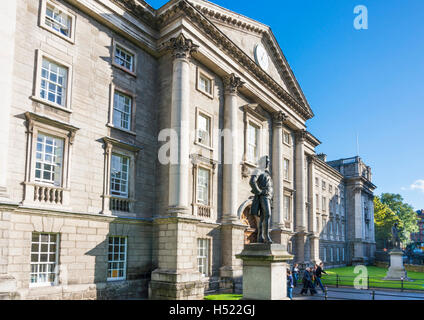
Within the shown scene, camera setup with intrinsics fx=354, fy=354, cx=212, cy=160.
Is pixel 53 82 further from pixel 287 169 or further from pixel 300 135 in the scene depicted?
pixel 300 135

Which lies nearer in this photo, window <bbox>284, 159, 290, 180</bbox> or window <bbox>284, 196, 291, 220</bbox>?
window <bbox>284, 196, 291, 220</bbox>

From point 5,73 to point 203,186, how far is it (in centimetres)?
1300

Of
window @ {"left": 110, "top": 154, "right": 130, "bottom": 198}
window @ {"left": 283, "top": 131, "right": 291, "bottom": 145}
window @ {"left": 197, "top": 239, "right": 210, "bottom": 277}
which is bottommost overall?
window @ {"left": 197, "top": 239, "right": 210, "bottom": 277}

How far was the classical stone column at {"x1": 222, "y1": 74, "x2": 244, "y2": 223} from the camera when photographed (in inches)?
953

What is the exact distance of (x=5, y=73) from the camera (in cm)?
1399

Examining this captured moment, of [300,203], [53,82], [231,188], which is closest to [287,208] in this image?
[300,203]

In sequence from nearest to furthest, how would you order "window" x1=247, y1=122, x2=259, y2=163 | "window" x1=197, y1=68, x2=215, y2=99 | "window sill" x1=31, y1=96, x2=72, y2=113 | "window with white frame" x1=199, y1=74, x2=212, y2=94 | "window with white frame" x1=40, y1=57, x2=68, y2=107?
1. "window sill" x1=31, y1=96, x2=72, y2=113
2. "window with white frame" x1=40, y1=57, x2=68, y2=107
3. "window" x1=197, y1=68, x2=215, y2=99
4. "window with white frame" x1=199, y1=74, x2=212, y2=94
5. "window" x1=247, y1=122, x2=259, y2=163

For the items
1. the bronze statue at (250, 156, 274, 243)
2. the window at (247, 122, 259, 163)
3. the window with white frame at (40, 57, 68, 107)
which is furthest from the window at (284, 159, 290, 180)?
the window with white frame at (40, 57, 68, 107)

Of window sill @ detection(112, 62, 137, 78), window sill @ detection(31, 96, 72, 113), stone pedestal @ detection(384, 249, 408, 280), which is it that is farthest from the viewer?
stone pedestal @ detection(384, 249, 408, 280)

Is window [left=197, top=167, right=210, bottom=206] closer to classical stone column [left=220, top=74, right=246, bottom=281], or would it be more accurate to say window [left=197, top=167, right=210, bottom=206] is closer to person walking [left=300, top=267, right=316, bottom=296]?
classical stone column [left=220, top=74, right=246, bottom=281]

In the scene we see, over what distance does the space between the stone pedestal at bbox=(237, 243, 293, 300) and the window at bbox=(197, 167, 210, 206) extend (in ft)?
32.4

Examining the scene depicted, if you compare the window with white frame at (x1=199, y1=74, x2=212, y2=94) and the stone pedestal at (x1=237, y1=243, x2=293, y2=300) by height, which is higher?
the window with white frame at (x1=199, y1=74, x2=212, y2=94)
